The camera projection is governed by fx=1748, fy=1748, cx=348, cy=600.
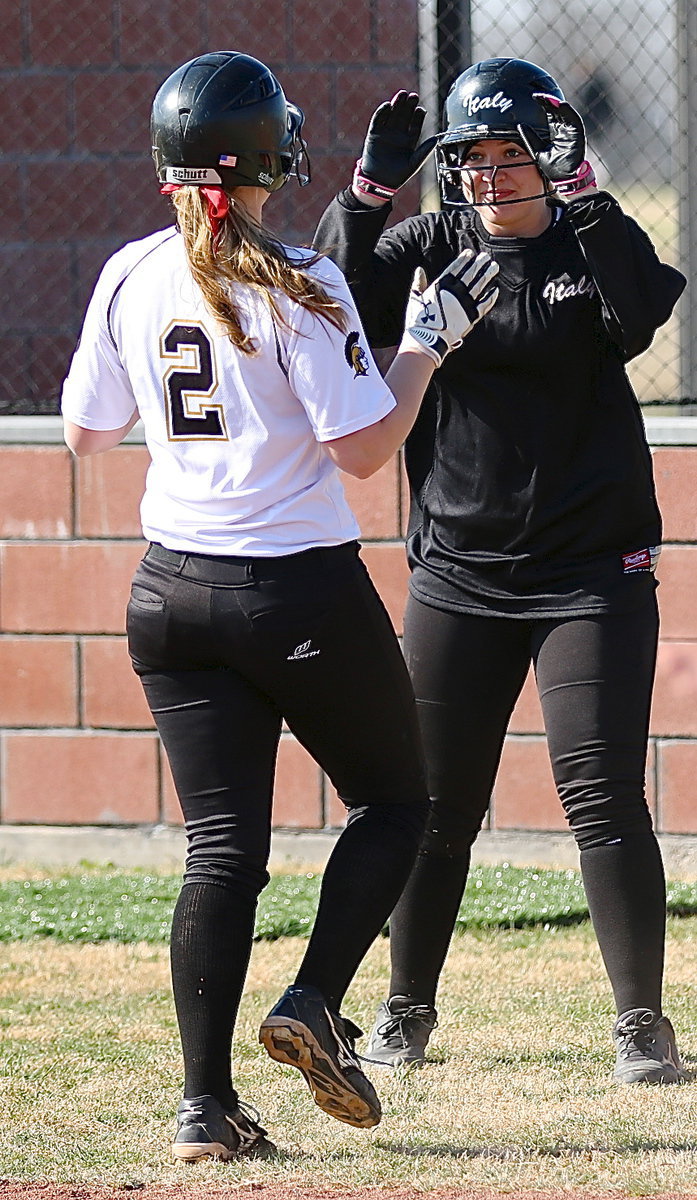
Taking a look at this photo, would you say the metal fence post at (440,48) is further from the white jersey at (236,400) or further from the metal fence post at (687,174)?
the white jersey at (236,400)

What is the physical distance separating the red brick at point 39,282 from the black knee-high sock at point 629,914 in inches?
143

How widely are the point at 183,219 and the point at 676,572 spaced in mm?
3007

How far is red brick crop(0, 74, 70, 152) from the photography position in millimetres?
6246

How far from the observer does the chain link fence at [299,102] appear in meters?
5.89

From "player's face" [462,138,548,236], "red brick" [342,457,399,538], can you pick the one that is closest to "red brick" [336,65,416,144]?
"red brick" [342,457,399,538]

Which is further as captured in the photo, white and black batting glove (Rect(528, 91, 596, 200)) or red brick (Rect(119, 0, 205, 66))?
red brick (Rect(119, 0, 205, 66))

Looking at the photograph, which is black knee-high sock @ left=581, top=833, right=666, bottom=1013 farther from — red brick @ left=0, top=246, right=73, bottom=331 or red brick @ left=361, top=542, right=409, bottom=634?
red brick @ left=0, top=246, right=73, bottom=331

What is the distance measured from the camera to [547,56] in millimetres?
5949

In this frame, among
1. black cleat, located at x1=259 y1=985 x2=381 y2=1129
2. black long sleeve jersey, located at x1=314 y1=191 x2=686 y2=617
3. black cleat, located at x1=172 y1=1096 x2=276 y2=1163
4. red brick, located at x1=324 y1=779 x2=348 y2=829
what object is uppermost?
black long sleeve jersey, located at x1=314 y1=191 x2=686 y2=617

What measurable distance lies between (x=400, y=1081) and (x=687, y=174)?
11.6 feet

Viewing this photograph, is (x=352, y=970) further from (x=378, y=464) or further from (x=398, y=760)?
(x=378, y=464)

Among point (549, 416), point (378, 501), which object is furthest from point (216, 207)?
point (378, 501)

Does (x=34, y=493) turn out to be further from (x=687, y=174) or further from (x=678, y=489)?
(x=687, y=174)

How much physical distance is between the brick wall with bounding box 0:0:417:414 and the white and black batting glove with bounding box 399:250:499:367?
3.02m
